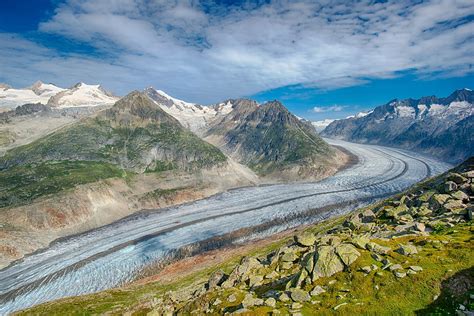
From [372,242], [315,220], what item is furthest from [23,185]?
[372,242]

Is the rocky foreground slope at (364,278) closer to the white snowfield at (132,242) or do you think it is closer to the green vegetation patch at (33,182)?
the white snowfield at (132,242)

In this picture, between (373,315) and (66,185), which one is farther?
Answer: (66,185)

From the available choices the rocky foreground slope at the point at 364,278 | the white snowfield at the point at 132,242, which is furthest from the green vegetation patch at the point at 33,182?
the rocky foreground slope at the point at 364,278

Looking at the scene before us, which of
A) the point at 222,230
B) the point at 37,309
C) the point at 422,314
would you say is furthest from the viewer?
the point at 222,230

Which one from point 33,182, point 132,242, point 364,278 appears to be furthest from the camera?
point 33,182

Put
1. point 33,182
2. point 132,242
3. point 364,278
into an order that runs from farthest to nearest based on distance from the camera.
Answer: point 33,182 → point 132,242 → point 364,278

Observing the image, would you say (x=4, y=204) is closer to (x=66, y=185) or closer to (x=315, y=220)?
(x=66, y=185)

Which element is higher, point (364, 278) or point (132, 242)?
point (364, 278)

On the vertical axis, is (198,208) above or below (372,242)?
below

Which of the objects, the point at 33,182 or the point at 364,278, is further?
the point at 33,182

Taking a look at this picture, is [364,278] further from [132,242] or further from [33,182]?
[33,182]

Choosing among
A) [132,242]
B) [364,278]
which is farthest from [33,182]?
[364,278]
